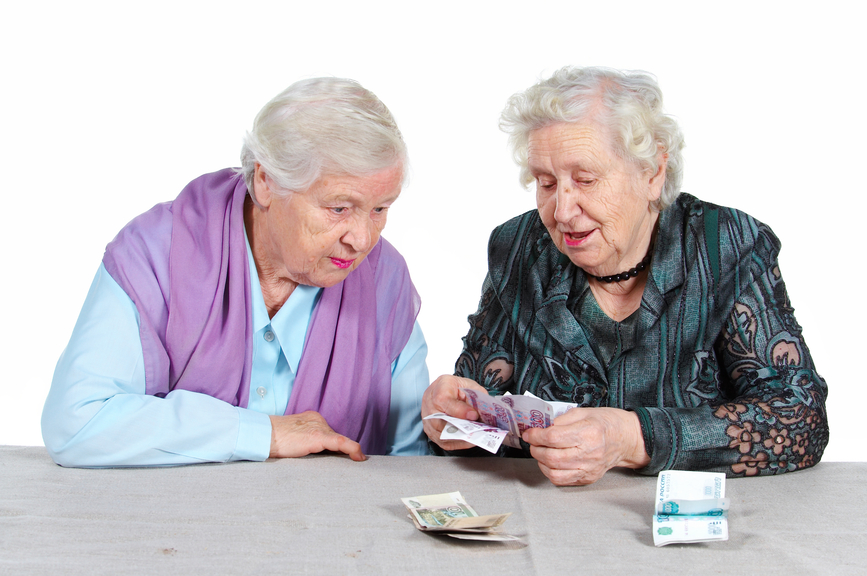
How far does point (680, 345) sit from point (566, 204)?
60 cm

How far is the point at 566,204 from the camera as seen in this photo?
2510 mm

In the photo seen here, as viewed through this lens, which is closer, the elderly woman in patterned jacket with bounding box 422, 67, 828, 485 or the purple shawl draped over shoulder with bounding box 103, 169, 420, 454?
the elderly woman in patterned jacket with bounding box 422, 67, 828, 485

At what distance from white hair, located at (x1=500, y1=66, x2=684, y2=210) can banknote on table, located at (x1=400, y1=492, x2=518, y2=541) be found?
3.86 ft

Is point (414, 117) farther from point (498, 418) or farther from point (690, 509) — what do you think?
point (690, 509)

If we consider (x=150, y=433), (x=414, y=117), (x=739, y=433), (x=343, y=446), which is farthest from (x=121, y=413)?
(x=414, y=117)

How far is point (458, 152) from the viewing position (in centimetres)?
494

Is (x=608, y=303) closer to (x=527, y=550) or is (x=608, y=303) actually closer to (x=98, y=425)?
(x=527, y=550)

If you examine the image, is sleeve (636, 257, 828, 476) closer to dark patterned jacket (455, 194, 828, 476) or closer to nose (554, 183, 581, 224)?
dark patterned jacket (455, 194, 828, 476)

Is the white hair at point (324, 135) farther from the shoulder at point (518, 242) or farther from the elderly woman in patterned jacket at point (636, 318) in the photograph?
the shoulder at point (518, 242)

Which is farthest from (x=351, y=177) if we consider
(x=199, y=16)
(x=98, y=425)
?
(x=199, y=16)

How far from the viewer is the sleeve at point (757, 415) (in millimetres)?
2314

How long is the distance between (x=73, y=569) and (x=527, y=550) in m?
0.99

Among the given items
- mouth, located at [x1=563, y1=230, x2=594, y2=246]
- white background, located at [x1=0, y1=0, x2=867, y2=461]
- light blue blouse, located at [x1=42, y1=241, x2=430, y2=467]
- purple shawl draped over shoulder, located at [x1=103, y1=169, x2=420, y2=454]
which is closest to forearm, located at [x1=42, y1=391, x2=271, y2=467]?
light blue blouse, located at [x1=42, y1=241, x2=430, y2=467]

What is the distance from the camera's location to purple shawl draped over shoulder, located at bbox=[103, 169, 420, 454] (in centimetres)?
254
